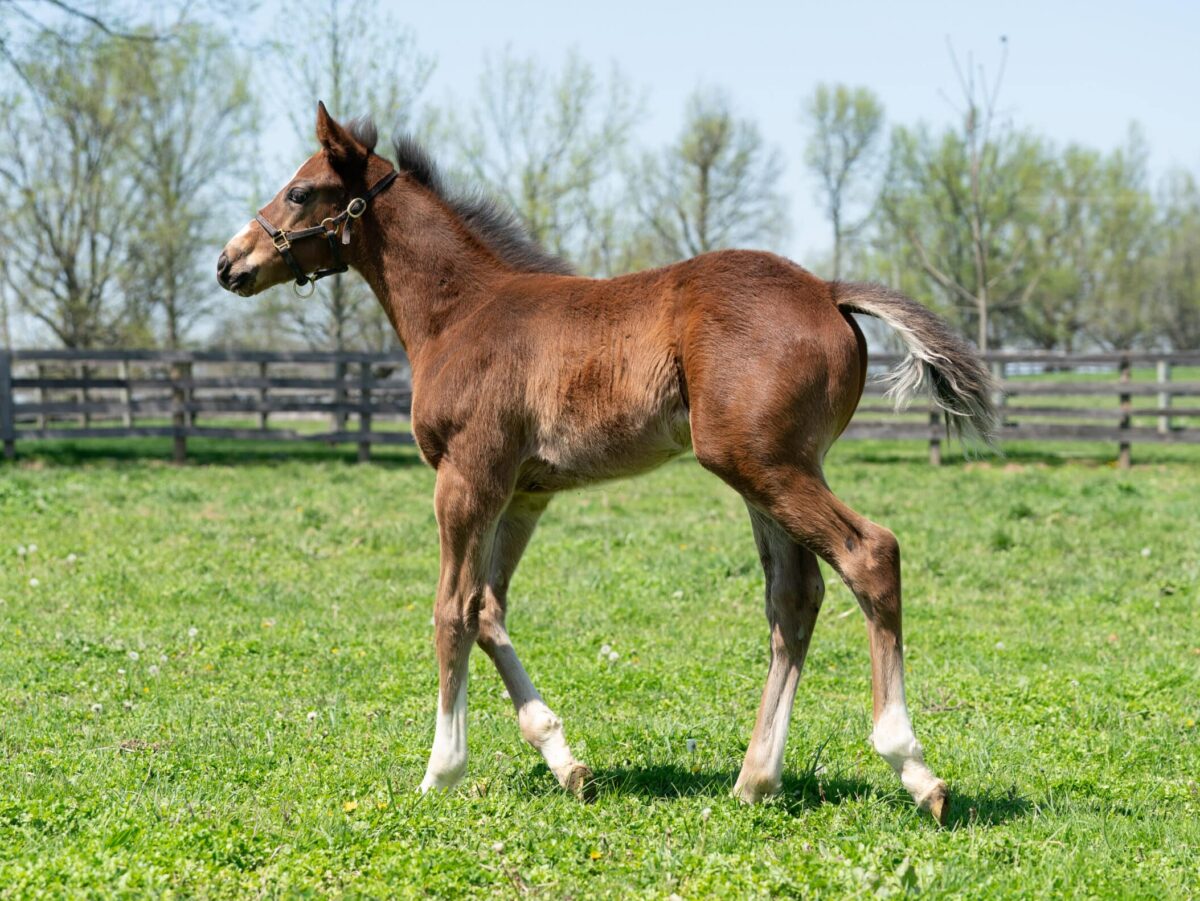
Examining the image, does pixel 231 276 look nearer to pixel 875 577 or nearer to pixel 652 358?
pixel 652 358

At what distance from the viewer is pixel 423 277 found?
4551mm

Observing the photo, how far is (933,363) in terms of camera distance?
365cm

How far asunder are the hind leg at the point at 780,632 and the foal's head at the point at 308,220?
2.13m

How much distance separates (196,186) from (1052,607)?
28.9 m

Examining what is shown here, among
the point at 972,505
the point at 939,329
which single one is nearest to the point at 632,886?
the point at 939,329

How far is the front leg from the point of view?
3.98m

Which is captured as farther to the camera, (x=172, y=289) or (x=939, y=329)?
(x=172, y=289)

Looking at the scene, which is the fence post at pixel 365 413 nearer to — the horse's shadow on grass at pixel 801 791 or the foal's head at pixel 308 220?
the foal's head at pixel 308 220

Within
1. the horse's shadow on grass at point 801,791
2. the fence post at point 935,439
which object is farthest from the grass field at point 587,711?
the fence post at point 935,439

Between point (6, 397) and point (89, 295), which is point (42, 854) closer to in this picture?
point (6, 397)

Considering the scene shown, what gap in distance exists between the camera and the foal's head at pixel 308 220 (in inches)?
180

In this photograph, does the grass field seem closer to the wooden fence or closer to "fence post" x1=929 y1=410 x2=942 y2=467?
"fence post" x1=929 y1=410 x2=942 y2=467

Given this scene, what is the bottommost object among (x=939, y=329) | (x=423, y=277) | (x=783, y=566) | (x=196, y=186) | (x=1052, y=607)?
(x=1052, y=607)

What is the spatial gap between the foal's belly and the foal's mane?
3.22ft
